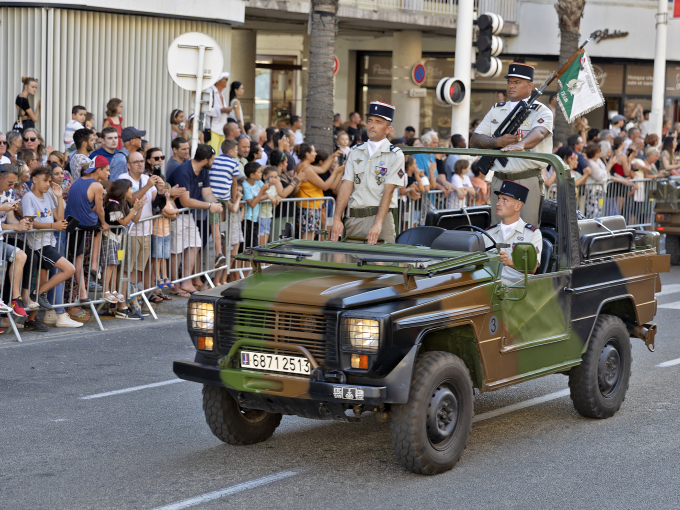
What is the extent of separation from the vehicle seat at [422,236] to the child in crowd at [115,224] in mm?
4541

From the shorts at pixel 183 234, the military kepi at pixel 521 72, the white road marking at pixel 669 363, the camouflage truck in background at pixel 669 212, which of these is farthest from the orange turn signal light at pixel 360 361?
the camouflage truck in background at pixel 669 212

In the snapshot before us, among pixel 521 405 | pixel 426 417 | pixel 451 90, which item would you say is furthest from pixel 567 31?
pixel 426 417

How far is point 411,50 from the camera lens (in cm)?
3017

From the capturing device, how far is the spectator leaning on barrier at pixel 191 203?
11.5 metres

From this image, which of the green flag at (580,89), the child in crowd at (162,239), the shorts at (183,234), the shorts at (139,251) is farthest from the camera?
the shorts at (183,234)

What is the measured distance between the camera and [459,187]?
15.5 meters

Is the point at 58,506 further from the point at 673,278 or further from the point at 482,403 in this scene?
the point at 673,278

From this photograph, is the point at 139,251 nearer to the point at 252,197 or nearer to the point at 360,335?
the point at 252,197

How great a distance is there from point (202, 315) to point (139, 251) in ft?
17.6

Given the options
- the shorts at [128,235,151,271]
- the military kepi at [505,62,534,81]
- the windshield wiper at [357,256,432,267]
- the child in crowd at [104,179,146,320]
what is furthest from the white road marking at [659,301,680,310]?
the windshield wiper at [357,256,432,267]

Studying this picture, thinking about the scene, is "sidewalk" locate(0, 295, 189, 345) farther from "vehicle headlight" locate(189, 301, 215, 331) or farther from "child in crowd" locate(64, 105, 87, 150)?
"vehicle headlight" locate(189, 301, 215, 331)

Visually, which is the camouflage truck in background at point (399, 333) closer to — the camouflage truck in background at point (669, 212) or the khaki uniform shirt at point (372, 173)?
the khaki uniform shirt at point (372, 173)

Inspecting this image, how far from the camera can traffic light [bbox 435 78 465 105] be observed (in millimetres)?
16578

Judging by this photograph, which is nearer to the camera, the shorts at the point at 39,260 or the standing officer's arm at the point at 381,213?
the standing officer's arm at the point at 381,213
